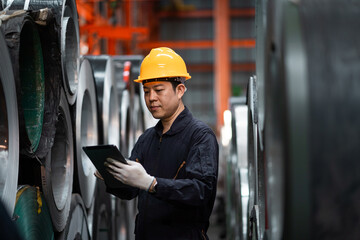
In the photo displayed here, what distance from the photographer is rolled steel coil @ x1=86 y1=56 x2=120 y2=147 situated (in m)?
3.67

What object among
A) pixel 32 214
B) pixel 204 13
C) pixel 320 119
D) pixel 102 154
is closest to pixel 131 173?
pixel 102 154

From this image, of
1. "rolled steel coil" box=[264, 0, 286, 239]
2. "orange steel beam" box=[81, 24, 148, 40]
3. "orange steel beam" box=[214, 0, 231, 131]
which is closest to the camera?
"rolled steel coil" box=[264, 0, 286, 239]

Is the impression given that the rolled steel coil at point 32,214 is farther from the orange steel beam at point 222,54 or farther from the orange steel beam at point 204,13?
the orange steel beam at point 204,13

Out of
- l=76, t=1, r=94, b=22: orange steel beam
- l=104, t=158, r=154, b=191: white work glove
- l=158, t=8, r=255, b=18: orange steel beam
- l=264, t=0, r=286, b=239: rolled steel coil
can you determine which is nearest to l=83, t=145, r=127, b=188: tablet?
l=104, t=158, r=154, b=191: white work glove

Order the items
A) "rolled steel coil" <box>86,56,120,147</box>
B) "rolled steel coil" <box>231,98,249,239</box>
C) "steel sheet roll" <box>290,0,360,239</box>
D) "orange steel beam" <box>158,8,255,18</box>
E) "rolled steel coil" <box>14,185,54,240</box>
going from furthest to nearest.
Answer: "orange steel beam" <box>158,8,255,18</box> → "rolled steel coil" <box>86,56,120,147</box> → "rolled steel coil" <box>231,98,249,239</box> → "rolled steel coil" <box>14,185,54,240</box> → "steel sheet roll" <box>290,0,360,239</box>

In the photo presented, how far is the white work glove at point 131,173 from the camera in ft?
6.82

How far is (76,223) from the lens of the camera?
276 centimetres

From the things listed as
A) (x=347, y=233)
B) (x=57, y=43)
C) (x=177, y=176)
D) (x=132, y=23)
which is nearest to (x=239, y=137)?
(x=177, y=176)

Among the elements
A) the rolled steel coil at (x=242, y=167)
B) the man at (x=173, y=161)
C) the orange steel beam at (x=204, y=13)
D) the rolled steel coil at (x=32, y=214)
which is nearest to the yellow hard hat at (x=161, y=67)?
the man at (x=173, y=161)

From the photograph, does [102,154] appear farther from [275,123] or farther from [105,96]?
[105,96]

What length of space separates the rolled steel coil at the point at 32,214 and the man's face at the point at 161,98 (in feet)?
1.99

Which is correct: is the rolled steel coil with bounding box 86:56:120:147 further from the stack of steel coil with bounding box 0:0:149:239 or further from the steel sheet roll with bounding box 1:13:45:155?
the steel sheet roll with bounding box 1:13:45:155

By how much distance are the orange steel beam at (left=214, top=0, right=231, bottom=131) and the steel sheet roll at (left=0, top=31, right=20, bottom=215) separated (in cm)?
1658

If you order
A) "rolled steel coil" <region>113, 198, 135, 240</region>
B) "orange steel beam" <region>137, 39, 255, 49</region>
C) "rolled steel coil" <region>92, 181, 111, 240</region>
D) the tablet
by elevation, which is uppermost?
"orange steel beam" <region>137, 39, 255, 49</region>
